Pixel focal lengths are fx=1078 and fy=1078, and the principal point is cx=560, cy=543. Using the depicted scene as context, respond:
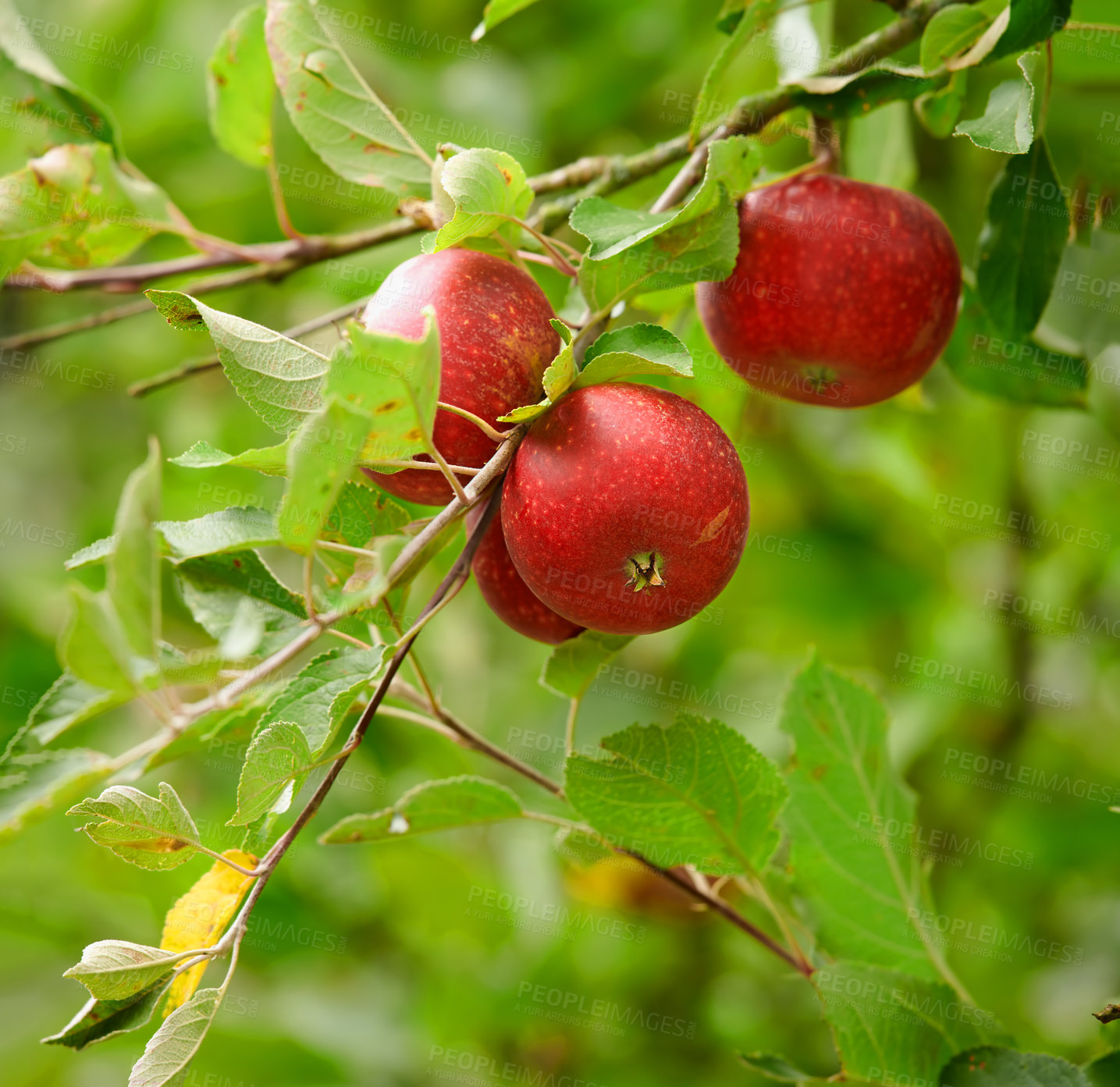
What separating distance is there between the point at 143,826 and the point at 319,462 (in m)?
0.32

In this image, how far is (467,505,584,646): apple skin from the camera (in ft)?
3.44

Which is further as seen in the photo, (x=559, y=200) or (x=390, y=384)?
(x=559, y=200)

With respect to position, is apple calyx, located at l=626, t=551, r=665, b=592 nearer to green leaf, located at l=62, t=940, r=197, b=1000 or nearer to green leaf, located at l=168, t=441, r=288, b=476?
green leaf, located at l=168, t=441, r=288, b=476

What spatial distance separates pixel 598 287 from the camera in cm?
94

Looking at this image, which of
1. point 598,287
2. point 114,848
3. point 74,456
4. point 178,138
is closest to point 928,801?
point 598,287

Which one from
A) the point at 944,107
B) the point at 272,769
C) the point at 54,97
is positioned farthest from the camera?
the point at 54,97

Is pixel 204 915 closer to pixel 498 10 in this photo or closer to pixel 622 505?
pixel 622 505

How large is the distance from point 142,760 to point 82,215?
2.20 ft

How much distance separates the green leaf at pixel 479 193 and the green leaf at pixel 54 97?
68cm

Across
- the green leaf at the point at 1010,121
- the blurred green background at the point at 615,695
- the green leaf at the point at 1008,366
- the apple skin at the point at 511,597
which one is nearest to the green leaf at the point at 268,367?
the apple skin at the point at 511,597

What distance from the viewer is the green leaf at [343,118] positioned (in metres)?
1.13

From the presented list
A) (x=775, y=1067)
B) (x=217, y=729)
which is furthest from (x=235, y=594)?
(x=775, y=1067)

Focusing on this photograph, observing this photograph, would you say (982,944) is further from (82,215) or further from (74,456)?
(74,456)

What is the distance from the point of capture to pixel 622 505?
0.85 m
